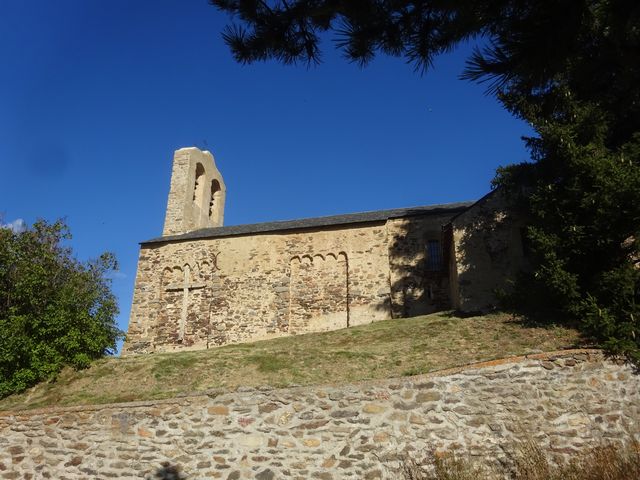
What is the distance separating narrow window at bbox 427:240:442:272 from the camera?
18.9 meters

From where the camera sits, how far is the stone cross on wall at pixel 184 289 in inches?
813

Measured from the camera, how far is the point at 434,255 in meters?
19.2

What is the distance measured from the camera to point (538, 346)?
9.48m

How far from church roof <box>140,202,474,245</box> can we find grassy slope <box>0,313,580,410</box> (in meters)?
8.46

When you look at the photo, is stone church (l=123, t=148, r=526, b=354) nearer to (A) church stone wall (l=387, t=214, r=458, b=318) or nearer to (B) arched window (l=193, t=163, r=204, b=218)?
(A) church stone wall (l=387, t=214, r=458, b=318)

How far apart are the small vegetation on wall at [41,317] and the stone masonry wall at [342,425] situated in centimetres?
243

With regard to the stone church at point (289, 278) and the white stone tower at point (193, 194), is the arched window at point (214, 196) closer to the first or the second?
the white stone tower at point (193, 194)

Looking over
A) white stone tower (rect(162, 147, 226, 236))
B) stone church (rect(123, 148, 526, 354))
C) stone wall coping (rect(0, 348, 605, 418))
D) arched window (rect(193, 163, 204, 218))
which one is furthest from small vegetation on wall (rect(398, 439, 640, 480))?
arched window (rect(193, 163, 204, 218))

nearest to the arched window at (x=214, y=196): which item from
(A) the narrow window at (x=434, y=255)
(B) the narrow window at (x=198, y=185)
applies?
(B) the narrow window at (x=198, y=185)

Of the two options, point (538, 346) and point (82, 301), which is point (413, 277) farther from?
point (82, 301)

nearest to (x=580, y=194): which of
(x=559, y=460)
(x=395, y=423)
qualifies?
(x=559, y=460)

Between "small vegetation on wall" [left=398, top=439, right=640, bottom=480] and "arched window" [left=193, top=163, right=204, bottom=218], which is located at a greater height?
"arched window" [left=193, top=163, right=204, bottom=218]

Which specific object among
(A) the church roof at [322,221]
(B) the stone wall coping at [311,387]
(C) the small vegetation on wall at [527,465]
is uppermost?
(A) the church roof at [322,221]

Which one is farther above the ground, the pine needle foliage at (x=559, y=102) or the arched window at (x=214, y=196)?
the arched window at (x=214, y=196)
